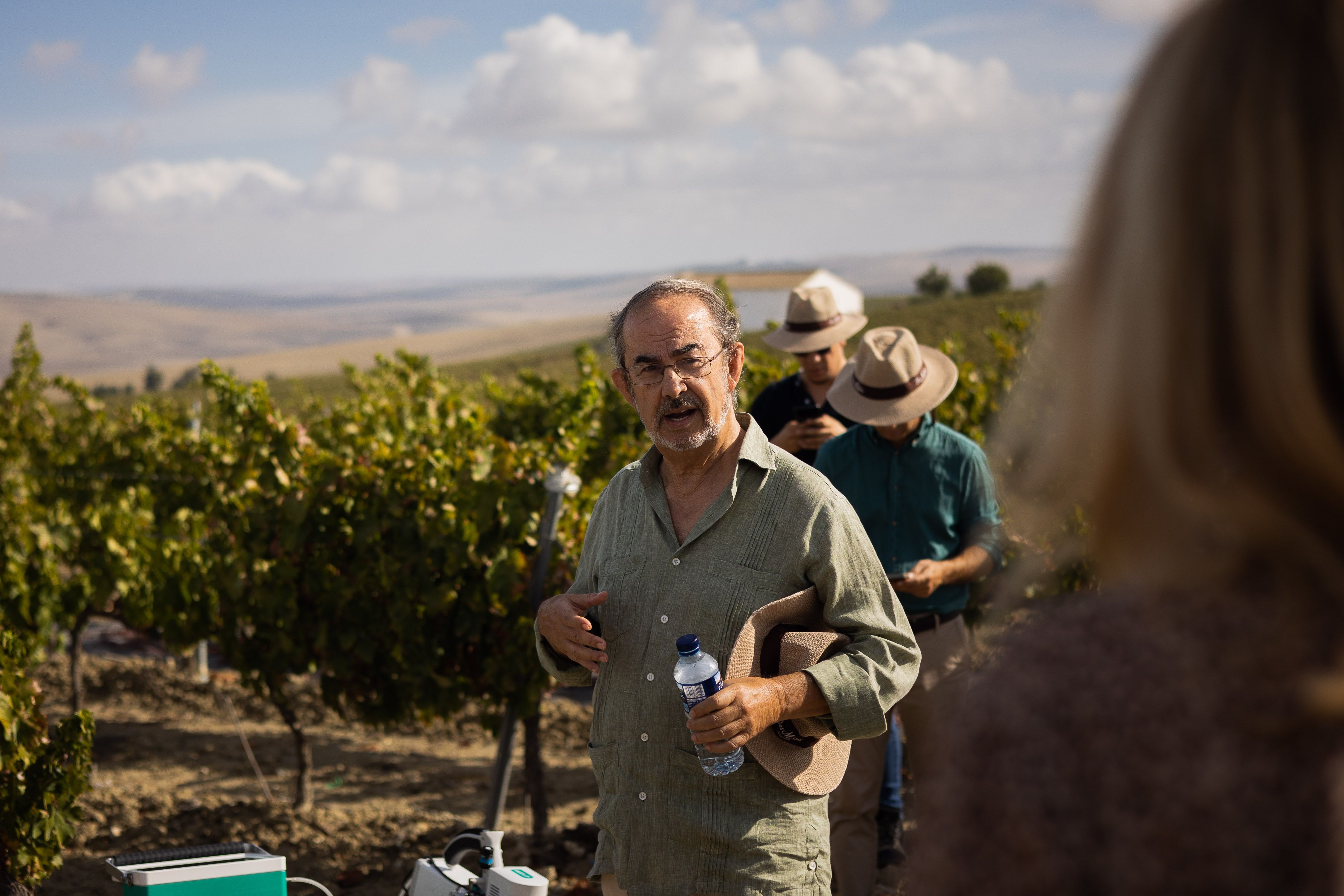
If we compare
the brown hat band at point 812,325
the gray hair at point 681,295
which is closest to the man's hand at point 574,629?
the gray hair at point 681,295

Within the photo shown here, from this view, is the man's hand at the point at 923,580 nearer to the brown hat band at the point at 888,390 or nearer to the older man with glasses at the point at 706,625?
the brown hat band at the point at 888,390

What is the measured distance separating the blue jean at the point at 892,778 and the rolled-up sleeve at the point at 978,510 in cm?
81

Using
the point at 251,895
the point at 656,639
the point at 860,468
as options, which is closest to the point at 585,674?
the point at 656,639

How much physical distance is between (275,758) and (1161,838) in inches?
266

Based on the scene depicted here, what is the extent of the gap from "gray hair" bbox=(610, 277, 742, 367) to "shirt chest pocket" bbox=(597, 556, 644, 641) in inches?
20.3

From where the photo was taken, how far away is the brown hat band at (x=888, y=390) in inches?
164

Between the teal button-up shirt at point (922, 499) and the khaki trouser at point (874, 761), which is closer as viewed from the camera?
the khaki trouser at point (874, 761)

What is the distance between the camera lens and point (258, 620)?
5496mm

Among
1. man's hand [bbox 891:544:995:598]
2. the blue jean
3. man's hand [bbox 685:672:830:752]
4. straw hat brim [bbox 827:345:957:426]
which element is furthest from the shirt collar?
the blue jean

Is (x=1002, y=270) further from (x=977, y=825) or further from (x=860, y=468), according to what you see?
(x=977, y=825)

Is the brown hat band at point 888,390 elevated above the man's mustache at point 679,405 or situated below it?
below

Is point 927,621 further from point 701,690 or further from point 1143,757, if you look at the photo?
point 1143,757

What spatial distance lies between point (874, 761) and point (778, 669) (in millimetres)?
1931

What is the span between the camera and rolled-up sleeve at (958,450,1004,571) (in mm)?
4191
